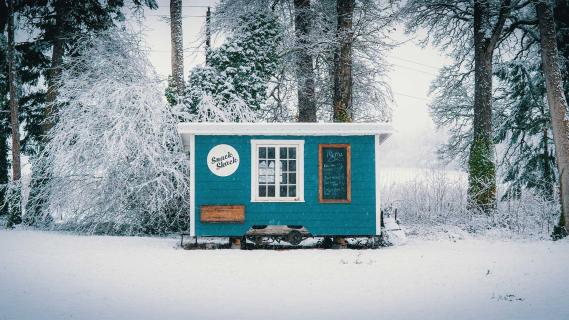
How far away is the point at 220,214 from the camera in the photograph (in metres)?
10.2

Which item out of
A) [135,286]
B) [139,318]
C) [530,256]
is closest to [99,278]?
[135,286]

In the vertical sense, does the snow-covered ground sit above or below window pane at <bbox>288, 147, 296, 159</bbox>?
below

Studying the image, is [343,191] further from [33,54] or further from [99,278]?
[33,54]

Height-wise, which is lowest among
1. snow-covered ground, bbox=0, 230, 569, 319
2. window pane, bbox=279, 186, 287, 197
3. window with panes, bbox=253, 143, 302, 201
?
snow-covered ground, bbox=0, 230, 569, 319

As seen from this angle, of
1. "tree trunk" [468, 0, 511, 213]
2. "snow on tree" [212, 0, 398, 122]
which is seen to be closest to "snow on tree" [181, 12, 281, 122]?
"snow on tree" [212, 0, 398, 122]

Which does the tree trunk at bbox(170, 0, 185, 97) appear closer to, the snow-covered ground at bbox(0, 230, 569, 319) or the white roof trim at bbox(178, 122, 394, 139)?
the white roof trim at bbox(178, 122, 394, 139)

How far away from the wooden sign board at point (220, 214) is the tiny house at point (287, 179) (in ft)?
0.10

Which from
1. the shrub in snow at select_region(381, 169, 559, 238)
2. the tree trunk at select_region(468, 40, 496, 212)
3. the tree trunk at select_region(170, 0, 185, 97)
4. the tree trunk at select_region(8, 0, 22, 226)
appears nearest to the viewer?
the shrub in snow at select_region(381, 169, 559, 238)

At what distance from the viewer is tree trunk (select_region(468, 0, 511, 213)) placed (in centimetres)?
1314

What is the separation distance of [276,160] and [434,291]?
481cm

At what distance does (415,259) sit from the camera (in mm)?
8859

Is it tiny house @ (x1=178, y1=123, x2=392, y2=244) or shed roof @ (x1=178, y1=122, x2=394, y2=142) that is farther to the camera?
tiny house @ (x1=178, y1=123, x2=392, y2=244)

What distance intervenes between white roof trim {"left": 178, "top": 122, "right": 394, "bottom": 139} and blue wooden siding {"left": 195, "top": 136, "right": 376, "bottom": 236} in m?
0.15

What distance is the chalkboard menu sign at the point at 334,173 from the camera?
10.4 meters
